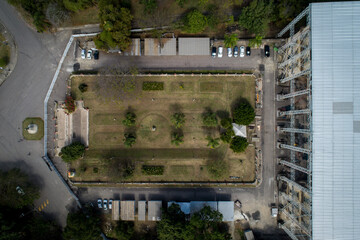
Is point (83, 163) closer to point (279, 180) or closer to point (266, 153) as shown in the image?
point (266, 153)

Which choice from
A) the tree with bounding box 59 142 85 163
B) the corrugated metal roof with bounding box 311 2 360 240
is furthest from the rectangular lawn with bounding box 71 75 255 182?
the corrugated metal roof with bounding box 311 2 360 240

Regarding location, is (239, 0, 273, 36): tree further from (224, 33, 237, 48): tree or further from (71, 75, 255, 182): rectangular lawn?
(71, 75, 255, 182): rectangular lawn

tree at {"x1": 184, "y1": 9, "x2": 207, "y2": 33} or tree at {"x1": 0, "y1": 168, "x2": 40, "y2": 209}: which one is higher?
tree at {"x1": 184, "y1": 9, "x2": 207, "y2": 33}

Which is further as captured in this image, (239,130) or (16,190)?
(239,130)

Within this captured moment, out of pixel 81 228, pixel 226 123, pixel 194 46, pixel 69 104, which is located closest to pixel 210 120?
pixel 226 123

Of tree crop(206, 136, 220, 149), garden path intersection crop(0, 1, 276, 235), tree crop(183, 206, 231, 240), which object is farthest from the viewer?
garden path intersection crop(0, 1, 276, 235)

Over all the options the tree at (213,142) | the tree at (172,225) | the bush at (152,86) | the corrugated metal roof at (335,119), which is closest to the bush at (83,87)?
the bush at (152,86)

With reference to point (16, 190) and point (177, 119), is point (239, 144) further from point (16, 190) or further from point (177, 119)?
point (16, 190)
